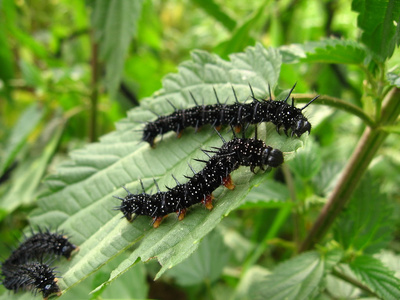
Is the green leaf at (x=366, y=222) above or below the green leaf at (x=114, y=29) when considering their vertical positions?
below

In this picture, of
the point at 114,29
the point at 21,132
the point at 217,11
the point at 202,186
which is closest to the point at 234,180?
the point at 202,186

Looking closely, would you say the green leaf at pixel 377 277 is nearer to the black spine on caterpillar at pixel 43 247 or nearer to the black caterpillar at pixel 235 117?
the black caterpillar at pixel 235 117

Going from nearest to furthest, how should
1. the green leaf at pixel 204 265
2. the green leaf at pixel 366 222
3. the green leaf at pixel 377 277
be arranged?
the green leaf at pixel 377 277 < the green leaf at pixel 366 222 < the green leaf at pixel 204 265

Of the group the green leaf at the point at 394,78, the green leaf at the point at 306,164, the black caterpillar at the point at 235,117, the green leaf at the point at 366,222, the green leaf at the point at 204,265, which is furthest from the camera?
the green leaf at the point at 204,265

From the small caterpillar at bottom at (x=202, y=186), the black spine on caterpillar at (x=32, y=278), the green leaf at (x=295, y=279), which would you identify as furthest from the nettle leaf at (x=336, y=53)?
the black spine on caterpillar at (x=32, y=278)

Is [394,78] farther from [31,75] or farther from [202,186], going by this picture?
[31,75]

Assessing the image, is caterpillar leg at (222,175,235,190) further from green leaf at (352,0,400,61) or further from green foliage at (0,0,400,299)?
green leaf at (352,0,400,61)
